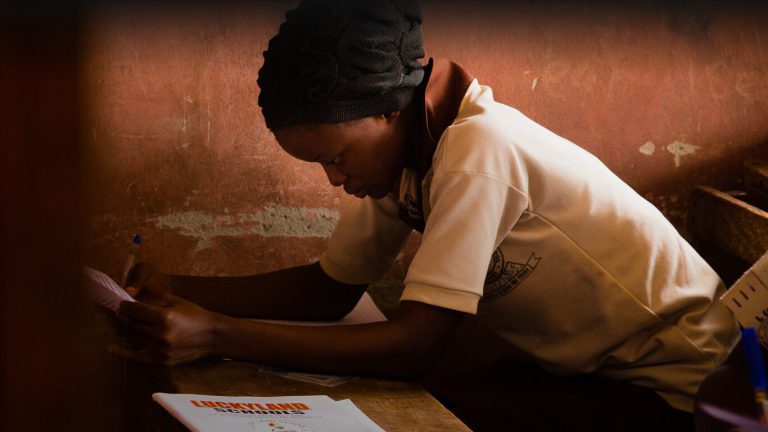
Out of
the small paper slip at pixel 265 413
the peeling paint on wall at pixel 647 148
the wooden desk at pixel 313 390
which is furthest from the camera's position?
the peeling paint on wall at pixel 647 148

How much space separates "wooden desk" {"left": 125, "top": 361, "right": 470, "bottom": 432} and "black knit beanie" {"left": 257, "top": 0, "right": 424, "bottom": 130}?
17.5 inches

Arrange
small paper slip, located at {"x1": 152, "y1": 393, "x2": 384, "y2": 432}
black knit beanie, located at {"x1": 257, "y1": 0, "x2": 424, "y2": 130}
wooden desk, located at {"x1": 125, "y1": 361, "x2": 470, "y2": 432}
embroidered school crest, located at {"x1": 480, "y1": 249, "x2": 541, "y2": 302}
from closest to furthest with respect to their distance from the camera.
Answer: small paper slip, located at {"x1": 152, "y1": 393, "x2": 384, "y2": 432}
wooden desk, located at {"x1": 125, "y1": 361, "x2": 470, "y2": 432}
black knit beanie, located at {"x1": 257, "y1": 0, "x2": 424, "y2": 130}
embroidered school crest, located at {"x1": 480, "y1": 249, "x2": 541, "y2": 302}

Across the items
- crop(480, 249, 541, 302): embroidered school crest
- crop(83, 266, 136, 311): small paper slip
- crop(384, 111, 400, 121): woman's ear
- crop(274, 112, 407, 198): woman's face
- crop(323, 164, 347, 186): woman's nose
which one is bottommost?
crop(83, 266, 136, 311): small paper slip

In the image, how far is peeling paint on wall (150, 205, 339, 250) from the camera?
2.40 m

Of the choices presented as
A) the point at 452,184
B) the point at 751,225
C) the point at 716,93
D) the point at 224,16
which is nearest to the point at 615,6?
the point at 716,93

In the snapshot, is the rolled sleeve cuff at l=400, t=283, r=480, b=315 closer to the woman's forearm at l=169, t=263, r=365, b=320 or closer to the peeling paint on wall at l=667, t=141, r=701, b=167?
the woman's forearm at l=169, t=263, r=365, b=320

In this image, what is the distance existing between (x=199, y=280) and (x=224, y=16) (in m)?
0.69

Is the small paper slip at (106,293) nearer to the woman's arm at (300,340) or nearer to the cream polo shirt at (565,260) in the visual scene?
the woman's arm at (300,340)

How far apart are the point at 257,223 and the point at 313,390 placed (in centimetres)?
93

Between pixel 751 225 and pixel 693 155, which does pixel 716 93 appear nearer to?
pixel 693 155

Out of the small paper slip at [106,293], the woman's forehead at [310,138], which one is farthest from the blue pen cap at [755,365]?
the small paper slip at [106,293]

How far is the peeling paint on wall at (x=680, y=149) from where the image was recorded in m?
2.67

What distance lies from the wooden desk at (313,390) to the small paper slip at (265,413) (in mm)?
41

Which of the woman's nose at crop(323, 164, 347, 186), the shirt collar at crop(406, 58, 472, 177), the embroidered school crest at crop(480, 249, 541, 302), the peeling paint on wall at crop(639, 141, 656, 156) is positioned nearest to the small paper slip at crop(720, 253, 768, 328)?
the embroidered school crest at crop(480, 249, 541, 302)
